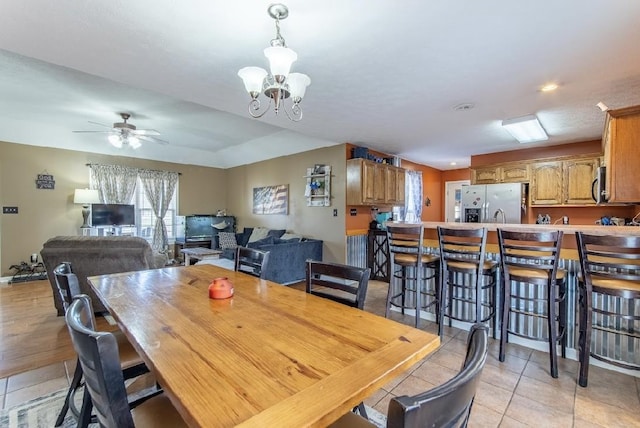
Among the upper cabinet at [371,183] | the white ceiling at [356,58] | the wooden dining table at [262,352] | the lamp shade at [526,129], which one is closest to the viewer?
the wooden dining table at [262,352]

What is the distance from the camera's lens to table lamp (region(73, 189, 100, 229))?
5719mm

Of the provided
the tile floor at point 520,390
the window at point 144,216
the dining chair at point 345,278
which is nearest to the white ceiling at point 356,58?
the dining chair at point 345,278

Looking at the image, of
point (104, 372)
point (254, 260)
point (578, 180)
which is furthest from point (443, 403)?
point (578, 180)

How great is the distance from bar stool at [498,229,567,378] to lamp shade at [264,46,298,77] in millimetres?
2060

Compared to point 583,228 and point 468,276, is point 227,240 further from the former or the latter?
point 583,228

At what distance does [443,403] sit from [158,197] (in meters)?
7.72

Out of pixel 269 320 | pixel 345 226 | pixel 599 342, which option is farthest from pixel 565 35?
pixel 345 226

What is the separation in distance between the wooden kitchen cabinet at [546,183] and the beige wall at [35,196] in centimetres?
818

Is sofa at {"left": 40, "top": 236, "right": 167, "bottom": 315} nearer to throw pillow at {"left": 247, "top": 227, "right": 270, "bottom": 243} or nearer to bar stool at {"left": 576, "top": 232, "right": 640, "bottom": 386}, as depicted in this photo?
throw pillow at {"left": 247, "top": 227, "right": 270, "bottom": 243}

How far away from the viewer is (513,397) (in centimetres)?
204

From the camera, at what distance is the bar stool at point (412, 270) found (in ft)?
10.0

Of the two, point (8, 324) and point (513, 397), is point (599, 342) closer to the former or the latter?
point (513, 397)

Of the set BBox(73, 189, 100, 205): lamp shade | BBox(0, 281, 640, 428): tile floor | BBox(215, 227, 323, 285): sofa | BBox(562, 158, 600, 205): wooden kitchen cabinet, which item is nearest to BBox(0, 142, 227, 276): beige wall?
BBox(73, 189, 100, 205): lamp shade

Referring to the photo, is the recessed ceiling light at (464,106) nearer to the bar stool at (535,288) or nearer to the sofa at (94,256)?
the bar stool at (535,288)
